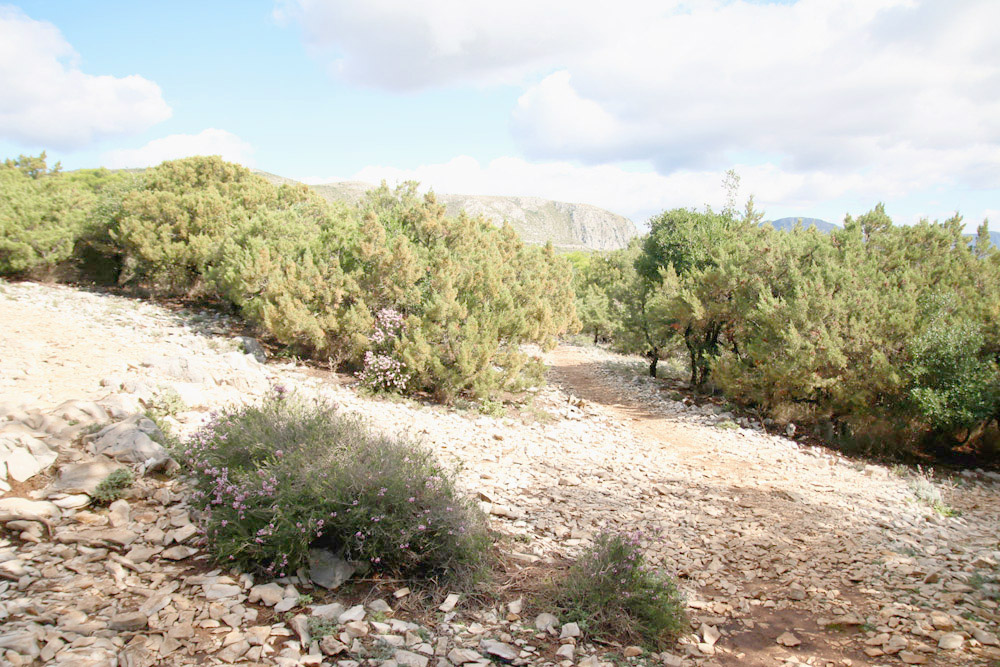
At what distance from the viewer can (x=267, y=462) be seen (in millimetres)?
4082

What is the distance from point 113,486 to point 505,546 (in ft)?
10.2

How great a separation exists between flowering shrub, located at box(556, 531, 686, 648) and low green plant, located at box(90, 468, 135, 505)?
3.42m

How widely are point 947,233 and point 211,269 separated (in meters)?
17.8

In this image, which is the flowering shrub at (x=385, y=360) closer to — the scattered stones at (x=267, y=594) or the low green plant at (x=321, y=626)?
the scattered stones at (x=267, y=594)

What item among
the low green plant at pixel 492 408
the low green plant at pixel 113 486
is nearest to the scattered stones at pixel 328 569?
the low green plant at pixel 113 486

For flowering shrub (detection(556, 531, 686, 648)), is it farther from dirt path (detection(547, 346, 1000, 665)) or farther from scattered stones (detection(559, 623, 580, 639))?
dirt path (detection(547, 346, 1000, 665))

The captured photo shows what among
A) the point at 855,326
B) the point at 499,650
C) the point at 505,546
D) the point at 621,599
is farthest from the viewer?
the point at 855,326

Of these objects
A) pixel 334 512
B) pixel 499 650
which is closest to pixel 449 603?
pixel 499 650

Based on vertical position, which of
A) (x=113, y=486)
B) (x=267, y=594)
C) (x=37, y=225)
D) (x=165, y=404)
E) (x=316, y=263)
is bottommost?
(x=267, y=594)

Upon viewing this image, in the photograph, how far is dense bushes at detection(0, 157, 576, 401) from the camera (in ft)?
33.2

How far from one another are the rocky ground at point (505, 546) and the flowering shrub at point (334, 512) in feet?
0.71

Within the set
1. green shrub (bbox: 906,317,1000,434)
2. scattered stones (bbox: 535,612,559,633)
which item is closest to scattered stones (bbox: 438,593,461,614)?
scattered stones (bbox: 535,612,559,633)

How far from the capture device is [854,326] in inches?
382

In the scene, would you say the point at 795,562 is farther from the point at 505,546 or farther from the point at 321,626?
the point at 321,626
